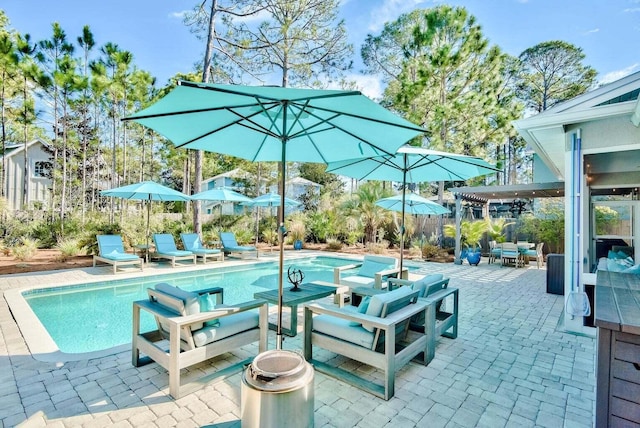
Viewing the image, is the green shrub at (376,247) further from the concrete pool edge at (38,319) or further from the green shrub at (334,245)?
the concrete pool edge at (38,319)

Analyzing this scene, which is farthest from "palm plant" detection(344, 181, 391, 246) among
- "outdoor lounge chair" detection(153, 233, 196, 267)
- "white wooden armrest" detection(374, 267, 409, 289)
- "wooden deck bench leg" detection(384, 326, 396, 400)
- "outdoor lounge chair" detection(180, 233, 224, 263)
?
"wooden deck bench leg" detection(384, 326, 396, 400)

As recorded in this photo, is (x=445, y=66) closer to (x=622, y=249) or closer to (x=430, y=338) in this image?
(x=622, y=249)

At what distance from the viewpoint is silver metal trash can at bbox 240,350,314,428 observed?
216 centimetres

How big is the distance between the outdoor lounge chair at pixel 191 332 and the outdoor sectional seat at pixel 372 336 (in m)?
Answer: 0.66

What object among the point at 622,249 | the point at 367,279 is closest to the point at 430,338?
the point at 367,279

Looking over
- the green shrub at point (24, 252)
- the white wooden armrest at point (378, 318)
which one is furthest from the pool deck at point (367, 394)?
the green shrub at point (24, 252)

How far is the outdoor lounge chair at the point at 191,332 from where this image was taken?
293 centimetres

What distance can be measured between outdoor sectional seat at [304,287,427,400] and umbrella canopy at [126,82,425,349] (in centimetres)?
51

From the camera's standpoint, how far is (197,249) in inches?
447

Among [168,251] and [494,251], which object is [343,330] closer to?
[168,251]

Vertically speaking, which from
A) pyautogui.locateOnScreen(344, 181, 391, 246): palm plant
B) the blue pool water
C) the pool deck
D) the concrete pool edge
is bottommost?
the blue pool water

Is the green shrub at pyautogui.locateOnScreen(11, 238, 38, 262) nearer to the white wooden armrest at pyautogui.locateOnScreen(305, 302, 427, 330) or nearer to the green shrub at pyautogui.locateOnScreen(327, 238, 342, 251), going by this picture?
the white wooden armrest at pyautogui.locateOnScreen(305, 302, 427, 330)

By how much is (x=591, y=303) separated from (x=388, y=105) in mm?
16356

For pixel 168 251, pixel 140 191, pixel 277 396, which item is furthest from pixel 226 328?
pixel 168 251
